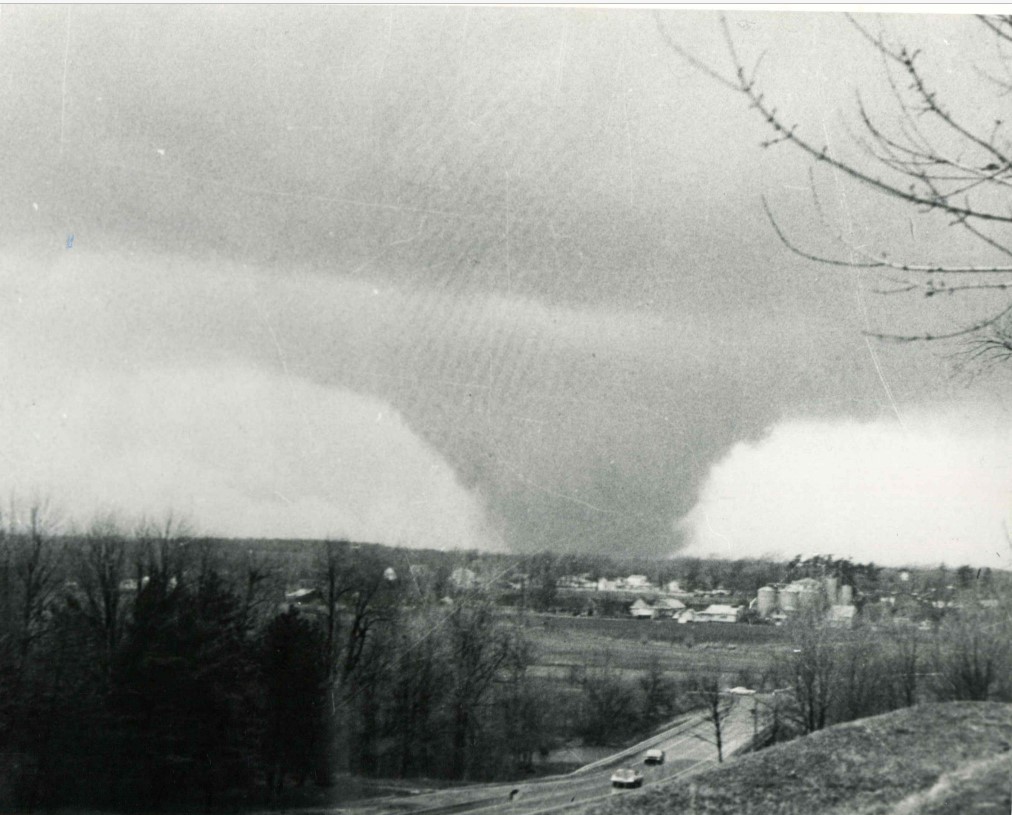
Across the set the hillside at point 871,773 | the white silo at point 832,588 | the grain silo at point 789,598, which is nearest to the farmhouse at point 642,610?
the grain silo at point 789,598

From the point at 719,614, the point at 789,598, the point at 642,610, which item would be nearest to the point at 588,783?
the point at 642,610

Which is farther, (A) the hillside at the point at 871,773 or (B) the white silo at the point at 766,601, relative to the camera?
(B) the white silo at the point at 766,601

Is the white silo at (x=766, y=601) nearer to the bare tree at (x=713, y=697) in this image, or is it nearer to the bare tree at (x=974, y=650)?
the bare tree at (x=713, y=697)

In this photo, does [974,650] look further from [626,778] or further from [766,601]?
[626,778]

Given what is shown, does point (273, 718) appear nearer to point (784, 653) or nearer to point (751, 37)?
point (784, 653)

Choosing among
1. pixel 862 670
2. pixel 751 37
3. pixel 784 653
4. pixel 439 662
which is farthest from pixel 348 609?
pixel 751 37

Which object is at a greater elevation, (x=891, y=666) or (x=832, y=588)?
(x=832, y=588)
